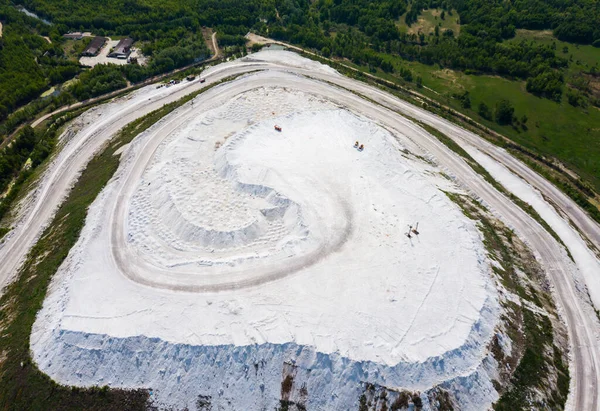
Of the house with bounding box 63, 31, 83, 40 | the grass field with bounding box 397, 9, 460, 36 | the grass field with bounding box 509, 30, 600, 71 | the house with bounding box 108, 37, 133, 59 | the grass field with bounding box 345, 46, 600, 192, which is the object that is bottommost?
the grass field with bounding box 345, 46, 600, 192

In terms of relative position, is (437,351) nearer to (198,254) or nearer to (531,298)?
(531,298)

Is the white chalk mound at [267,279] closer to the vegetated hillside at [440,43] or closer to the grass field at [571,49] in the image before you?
the vegetated hillside at [440,43]

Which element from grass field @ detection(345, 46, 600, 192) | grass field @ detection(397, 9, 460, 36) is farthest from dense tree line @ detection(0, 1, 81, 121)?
grass field @ detection(397, 9, 460, 36)

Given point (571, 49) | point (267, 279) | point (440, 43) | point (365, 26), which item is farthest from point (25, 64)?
point (571, 49)

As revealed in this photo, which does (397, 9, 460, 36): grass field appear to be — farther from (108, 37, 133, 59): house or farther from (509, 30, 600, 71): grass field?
(108, 37, 133, 59): house

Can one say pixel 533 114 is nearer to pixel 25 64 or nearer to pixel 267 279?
pixel 267 279

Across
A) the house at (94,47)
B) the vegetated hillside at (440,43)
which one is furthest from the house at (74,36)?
the house at (94,47)
